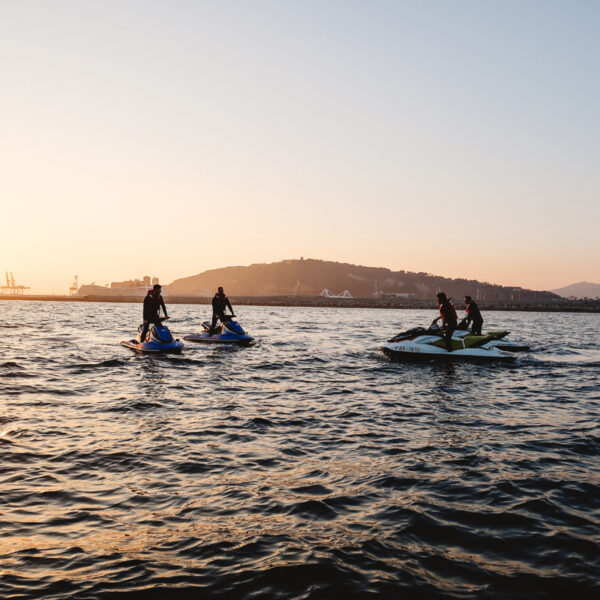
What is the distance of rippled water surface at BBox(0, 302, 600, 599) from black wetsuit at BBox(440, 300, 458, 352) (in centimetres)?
535

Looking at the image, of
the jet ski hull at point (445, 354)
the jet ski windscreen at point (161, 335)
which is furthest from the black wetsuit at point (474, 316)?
the jet ski windscreen at point (161, 335)

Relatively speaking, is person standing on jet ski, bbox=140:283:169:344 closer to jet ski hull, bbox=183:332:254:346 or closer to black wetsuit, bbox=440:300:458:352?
jet ski hull, bbox=183:332:254:346

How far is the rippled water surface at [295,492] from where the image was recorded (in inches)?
172

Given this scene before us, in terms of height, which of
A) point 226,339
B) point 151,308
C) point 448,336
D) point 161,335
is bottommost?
point 226,339

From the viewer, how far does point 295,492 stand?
6.17m

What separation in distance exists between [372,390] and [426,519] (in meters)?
7.68

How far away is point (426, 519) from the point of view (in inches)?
216

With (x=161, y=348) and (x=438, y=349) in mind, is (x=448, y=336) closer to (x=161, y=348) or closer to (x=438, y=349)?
(x=438, y=349)

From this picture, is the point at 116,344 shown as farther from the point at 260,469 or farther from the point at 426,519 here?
the point at 426,519

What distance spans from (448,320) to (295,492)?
44.4ft

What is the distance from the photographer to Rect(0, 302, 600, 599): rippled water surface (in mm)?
4363

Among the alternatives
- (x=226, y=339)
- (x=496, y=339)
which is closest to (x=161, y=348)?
(x=226, y=339)

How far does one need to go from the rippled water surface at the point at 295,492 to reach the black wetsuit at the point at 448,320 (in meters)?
5.35

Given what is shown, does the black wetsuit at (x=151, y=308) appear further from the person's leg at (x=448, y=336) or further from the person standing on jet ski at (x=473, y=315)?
the person standing on jet ski at (x=473, y=315)
